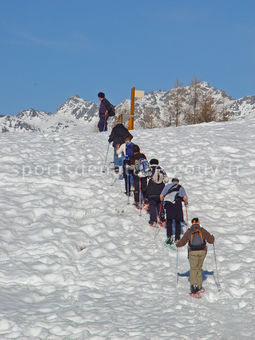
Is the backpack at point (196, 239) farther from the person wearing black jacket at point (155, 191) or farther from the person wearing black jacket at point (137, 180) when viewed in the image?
the person wearing black jacket at point (137, 180)

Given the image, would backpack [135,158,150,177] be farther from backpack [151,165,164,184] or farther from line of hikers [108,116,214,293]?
backpack [151,165,164,184]

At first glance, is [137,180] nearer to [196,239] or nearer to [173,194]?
A: [173,194]

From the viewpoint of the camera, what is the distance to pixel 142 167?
12422mm

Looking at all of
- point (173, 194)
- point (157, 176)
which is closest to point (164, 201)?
point (173, 194)

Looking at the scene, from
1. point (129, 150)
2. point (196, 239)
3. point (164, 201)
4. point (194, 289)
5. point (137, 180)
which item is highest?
point (129, 150)

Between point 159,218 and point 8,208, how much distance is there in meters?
4.58

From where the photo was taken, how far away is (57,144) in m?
19.1

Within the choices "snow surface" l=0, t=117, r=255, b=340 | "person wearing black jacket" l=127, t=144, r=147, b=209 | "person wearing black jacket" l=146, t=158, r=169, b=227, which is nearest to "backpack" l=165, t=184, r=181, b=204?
"person wearing black jacket" l=146, t=158, r=169, b=227

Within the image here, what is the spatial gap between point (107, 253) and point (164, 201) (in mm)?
2292

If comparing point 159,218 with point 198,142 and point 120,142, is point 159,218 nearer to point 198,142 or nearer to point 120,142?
point 120,142

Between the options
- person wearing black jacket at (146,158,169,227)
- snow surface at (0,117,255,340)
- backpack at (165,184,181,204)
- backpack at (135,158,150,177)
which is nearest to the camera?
snow surface at (0,117,255,340)

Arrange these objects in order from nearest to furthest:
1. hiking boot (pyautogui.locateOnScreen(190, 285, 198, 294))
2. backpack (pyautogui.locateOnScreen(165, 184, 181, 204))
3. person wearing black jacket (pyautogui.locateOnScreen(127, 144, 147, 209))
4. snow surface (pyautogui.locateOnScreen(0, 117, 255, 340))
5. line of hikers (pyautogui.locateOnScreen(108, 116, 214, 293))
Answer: snow surface (pyautogui.locateOnScreen(0, 117, 255, 340)) < hiking boot (pyautogui.locateOnScreen(190, 285, 198, 294)) < line of hikers (pyautogui.locateOnScreen(108, 116, 214, 293)) < backpack (pyautogui.locateOnScreen(165, 184, 181, 204)) < person wearing black jacket (pyautogui.locateOnScreen(127, 144, 147, 209))

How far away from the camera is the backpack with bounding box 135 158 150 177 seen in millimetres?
12297

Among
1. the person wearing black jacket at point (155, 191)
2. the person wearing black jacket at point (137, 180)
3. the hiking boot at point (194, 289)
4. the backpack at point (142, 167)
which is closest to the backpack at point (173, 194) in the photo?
the person wearing black jacket at point (155, 191)
